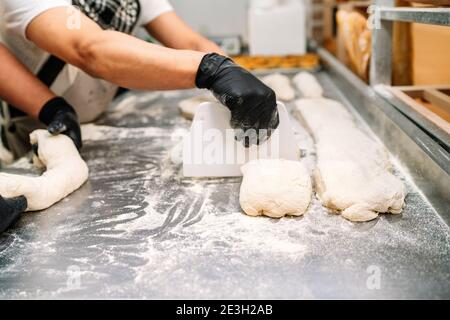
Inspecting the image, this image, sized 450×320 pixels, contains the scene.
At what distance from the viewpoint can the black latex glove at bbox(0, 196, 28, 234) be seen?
3.36ft

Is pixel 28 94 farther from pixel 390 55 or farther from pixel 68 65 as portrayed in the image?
pixel 390 55

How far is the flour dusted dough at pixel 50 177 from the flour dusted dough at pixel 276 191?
50 cm

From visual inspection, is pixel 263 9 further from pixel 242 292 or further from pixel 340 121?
pixel 242 292

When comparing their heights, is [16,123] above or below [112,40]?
below

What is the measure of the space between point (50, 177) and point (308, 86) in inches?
59.5

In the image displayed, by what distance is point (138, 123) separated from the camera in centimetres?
199

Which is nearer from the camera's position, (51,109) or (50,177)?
(50,177)

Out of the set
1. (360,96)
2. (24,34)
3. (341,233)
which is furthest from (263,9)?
(341,233)

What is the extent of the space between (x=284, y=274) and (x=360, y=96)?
4.21ft

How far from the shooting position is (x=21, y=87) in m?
1.68

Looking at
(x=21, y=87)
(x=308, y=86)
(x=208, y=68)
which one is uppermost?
(x=208, y=68)

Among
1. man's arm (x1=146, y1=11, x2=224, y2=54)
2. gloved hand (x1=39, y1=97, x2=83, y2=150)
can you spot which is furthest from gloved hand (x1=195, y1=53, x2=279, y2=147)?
man's arm (x1=146, y1=11, x2=224, y2=54)

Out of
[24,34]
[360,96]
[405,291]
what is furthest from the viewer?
[360,96]

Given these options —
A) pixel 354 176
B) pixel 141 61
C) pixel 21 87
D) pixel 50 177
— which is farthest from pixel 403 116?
pixel 21 87
